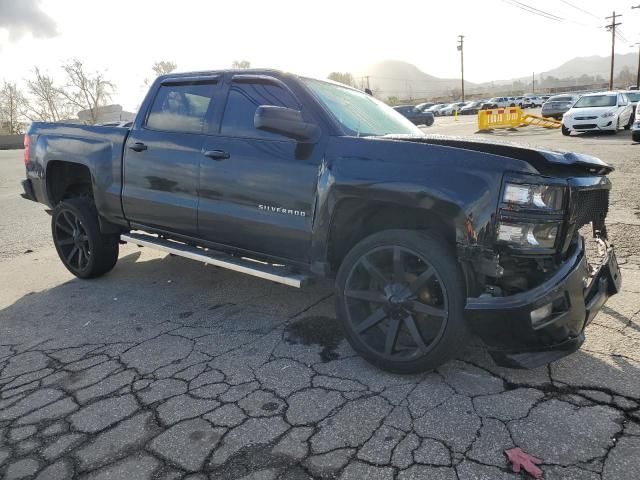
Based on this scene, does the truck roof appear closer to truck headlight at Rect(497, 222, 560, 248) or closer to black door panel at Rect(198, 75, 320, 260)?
black door panel at Rect(198, 75, 320, 260)

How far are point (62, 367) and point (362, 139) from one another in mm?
2492

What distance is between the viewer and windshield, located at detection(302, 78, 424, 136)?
11.4 feet

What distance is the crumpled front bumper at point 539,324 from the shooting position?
2.47 meters

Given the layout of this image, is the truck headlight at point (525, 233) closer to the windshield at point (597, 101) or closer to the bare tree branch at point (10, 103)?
the windshield at point (597, 101)

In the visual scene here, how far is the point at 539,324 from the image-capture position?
2.49 m

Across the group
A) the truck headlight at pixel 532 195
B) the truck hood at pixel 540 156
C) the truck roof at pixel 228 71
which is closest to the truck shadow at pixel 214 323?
the truck headlight at pixel 532 195

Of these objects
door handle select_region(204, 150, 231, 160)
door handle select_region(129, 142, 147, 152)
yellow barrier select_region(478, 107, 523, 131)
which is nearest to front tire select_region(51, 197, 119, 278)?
door handle select_region(129, 142, 147, 152)

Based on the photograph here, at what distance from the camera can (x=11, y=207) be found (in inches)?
384

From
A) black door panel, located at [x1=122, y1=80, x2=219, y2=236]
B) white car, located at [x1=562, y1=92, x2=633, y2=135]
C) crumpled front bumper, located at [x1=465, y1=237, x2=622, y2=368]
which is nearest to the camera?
crumpled front bumper, located at [x1=465, y1=237, x2=622, y2=368]

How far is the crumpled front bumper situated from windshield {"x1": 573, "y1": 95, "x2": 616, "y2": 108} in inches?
739

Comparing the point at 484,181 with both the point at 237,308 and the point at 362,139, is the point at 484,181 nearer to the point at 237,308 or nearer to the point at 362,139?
the point at 362,139

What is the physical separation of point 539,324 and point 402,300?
74 cm

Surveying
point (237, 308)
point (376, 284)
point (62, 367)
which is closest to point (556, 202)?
point (376, 284)

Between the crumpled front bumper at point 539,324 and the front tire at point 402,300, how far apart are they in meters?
0.17
